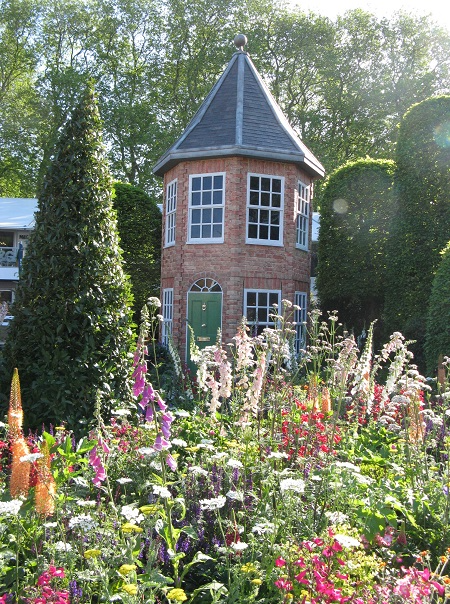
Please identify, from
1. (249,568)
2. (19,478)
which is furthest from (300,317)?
(249,568)

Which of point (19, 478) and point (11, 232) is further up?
point (11, 232)

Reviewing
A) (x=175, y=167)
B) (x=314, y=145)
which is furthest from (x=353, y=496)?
(x=314, y=145)

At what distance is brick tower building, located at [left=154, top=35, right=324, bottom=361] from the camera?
1423 cm

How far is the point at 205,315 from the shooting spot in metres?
14.6

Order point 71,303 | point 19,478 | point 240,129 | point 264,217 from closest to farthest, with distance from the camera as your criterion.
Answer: point 19,478 < point 71,303 < point 240,129 < point 264,217

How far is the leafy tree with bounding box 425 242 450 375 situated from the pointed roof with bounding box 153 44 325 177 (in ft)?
15.1

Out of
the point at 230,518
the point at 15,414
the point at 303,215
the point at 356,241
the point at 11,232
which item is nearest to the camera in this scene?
the point at 230,518

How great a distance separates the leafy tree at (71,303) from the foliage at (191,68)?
891 inches

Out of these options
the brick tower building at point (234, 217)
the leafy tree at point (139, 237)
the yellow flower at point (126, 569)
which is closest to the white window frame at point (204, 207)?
the brick tower building at point (234, 217)

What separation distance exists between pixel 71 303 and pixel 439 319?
755cm

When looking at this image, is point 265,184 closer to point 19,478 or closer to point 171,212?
point 171,212

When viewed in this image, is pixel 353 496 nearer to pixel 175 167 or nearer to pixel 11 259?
pixel 175 167

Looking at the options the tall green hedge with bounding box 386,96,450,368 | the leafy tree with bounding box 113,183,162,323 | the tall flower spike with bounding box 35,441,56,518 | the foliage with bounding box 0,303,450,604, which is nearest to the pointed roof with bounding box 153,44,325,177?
the tall green hedge with bounding box 386,96,450,368

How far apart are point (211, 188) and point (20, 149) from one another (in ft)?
70.2
